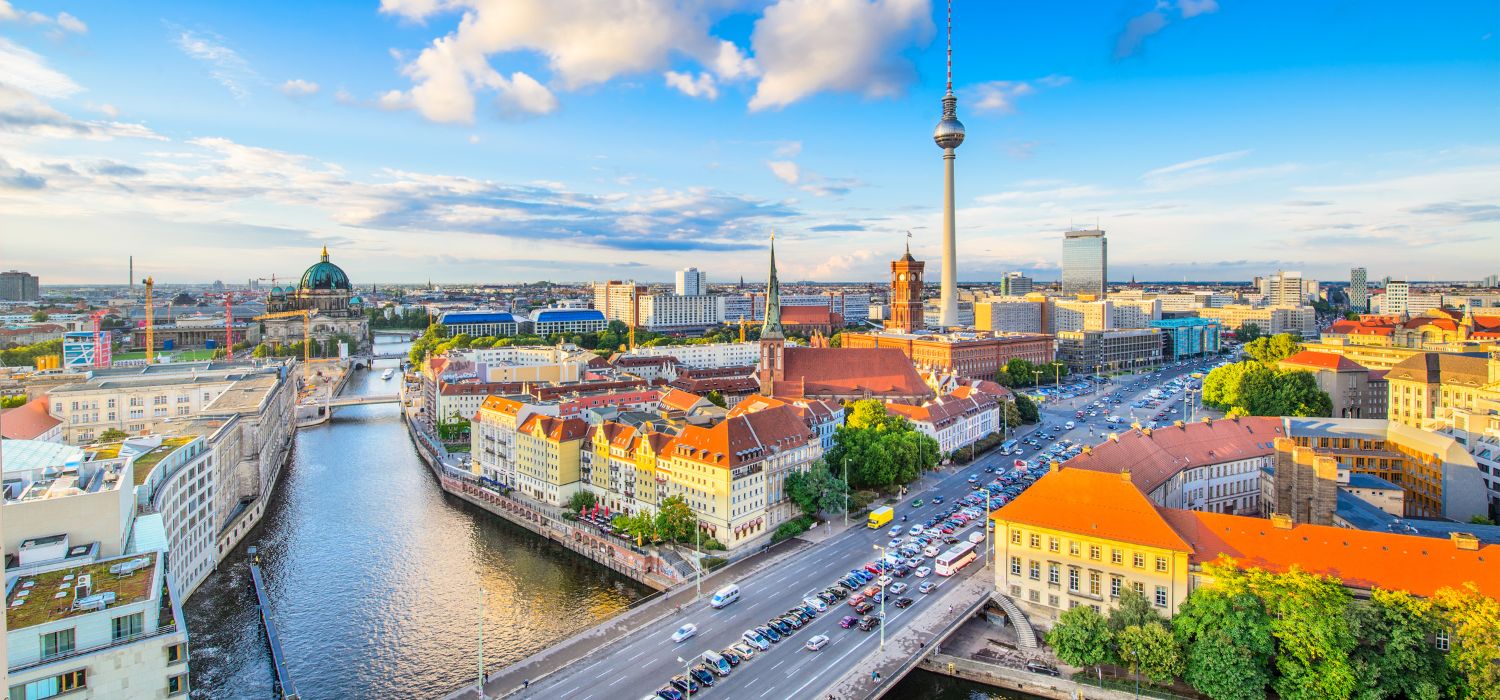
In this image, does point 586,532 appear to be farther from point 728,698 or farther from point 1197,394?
point 1197,394

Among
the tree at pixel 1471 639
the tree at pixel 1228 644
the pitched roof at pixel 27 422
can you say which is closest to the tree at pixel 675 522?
the tree at pixel 1228 644

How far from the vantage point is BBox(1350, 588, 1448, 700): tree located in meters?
22.5

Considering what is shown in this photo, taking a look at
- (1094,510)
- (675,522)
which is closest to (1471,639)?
(1094,510)

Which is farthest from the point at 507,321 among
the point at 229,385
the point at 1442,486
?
the point at 1442,486

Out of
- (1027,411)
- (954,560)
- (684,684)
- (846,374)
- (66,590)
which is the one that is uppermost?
(846,374)

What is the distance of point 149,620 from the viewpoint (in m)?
20.6

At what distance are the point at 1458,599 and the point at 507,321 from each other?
16301cm

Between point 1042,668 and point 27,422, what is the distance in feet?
187

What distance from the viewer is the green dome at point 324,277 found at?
167m

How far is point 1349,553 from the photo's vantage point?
25.6m

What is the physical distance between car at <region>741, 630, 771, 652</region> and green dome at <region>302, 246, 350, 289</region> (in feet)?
543

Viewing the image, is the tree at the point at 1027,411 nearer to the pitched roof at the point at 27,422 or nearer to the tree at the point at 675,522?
the tree at the point at 675,522

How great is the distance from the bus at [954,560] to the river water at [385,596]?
13.8 m

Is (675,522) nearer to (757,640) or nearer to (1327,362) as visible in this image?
(757,640)
